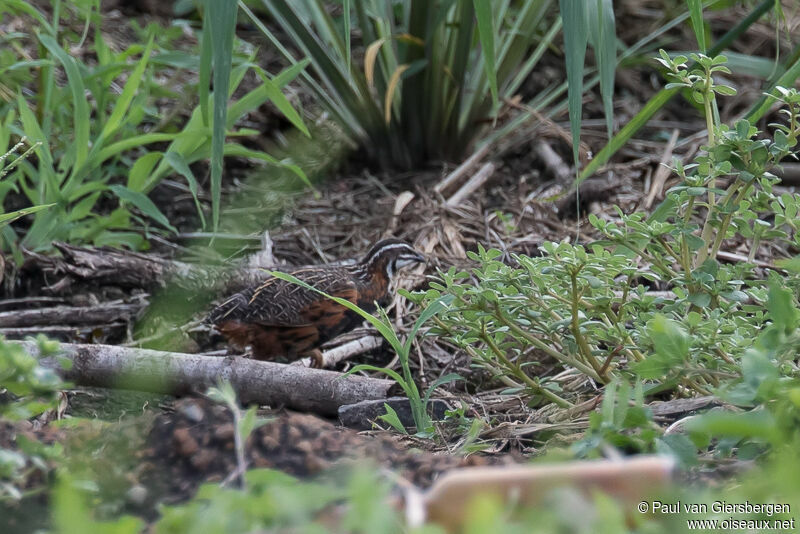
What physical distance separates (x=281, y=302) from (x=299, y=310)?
9 cm

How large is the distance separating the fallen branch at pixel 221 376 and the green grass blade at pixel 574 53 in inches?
43.1

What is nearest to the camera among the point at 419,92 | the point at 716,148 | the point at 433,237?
the point at 716,148

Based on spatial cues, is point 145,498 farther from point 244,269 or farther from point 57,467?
point 244,269

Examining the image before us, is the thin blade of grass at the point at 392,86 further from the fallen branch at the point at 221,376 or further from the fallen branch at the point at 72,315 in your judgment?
the fallen branch at the point at 221,376

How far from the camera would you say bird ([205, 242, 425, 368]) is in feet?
12.7

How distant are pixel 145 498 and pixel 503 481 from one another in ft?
2.50

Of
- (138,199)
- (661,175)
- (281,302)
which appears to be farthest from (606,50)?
(138,199)

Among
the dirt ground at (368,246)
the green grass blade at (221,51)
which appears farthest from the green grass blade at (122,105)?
the green grass blade at (221,51)

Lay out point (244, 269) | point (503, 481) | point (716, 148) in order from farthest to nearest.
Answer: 1. point (244, 269)
2. point (716, 148)
3. point (503, 481)

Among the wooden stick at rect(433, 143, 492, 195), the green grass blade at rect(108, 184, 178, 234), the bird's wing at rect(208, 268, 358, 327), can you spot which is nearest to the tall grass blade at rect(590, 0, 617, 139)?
the bird's wing at rect(208, 268, 358, 327)

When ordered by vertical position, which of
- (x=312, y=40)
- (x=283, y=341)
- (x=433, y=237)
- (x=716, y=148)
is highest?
(x=312, y=40)

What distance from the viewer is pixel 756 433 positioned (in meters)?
1.58

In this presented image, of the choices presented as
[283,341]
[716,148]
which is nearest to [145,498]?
[716,148]

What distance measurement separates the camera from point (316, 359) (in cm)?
393
